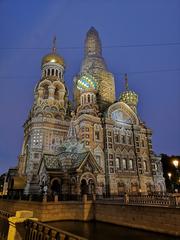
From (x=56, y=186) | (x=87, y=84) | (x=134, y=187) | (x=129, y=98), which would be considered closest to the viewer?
(x=56, y=186)

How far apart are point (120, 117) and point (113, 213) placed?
2352cm

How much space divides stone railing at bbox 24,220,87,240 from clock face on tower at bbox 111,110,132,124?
33.3 m

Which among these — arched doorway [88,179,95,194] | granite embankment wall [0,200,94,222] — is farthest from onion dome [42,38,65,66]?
granite embankment wall [0,200,94,222]

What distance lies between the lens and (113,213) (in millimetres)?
17750

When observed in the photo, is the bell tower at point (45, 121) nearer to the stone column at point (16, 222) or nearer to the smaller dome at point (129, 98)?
the smaller dome at point (129, 98)

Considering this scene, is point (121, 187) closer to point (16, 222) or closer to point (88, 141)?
point (88, 141)

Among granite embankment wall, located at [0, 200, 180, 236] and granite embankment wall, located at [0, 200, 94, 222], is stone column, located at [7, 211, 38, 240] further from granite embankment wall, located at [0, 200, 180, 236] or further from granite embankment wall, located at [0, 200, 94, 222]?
granite embankment wall, located at [0, 200, 94, 222]

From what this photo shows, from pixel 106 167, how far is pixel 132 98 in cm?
1959

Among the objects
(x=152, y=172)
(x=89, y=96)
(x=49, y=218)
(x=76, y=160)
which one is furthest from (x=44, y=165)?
(x=152, y=172)

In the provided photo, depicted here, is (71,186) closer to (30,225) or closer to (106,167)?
(106,167)

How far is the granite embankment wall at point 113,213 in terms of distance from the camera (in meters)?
13.6

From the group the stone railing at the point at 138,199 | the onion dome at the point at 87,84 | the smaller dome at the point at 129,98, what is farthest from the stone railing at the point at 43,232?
the smaller dome at the point at 129,98

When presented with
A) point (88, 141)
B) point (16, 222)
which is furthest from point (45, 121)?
point (16, 222)

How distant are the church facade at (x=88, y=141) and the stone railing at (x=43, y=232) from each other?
18958 mm
